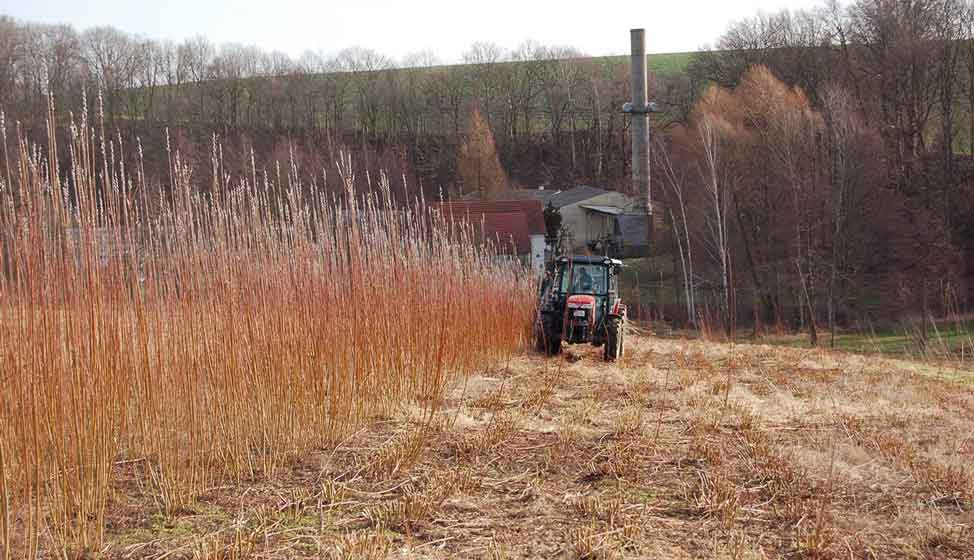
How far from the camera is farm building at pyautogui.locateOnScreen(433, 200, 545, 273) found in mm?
26234

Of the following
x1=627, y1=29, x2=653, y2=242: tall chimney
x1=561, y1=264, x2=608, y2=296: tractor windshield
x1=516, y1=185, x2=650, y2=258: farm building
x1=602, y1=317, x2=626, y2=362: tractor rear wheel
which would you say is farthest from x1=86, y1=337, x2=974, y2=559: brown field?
x1=516, y1=185, x2=650, y2=258: farm building

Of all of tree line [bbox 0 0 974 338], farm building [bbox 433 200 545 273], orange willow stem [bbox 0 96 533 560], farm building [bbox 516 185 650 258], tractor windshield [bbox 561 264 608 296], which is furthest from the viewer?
farm building [bbox 516 185 650 258]

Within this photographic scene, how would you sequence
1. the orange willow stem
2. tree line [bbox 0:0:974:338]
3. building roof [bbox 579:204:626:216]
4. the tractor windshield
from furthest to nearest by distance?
building roof [bbox 579:204:626:216], tree line [bbox 0:0:974:338], the tractor windshield, the orange willow stem

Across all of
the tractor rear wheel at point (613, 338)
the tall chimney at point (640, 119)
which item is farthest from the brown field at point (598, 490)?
the tall chimney at point (640, 119)

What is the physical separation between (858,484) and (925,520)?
0.59 m

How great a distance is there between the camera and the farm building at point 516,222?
1033 inches

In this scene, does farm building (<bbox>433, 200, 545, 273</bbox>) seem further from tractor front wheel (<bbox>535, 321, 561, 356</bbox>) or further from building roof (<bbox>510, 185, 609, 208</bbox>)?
tractor front wheel (<bbox>535, 321, 561, 356</bbox>)

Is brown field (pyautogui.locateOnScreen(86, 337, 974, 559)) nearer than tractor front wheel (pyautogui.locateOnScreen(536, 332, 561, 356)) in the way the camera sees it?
Yes

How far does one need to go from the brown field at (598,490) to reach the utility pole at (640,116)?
78.5 ft

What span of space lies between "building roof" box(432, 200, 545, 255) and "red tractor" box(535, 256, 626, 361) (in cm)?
1380

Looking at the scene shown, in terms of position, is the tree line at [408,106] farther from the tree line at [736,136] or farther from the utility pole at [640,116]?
the utility pole at [640,116]

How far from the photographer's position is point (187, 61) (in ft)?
166

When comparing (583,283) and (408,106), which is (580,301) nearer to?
(583,283)

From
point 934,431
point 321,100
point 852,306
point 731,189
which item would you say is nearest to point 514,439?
point 934,431
